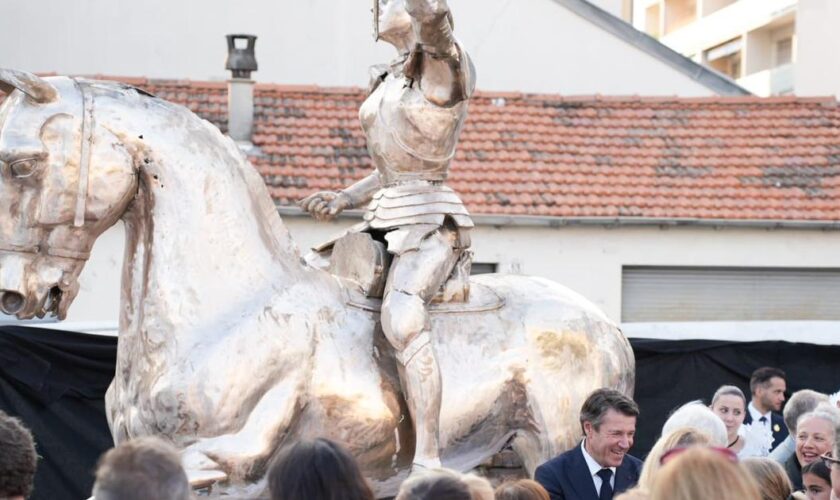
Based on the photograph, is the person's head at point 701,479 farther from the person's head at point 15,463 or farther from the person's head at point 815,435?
the person's head at point 815,435

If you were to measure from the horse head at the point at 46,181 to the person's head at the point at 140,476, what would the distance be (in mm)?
2817

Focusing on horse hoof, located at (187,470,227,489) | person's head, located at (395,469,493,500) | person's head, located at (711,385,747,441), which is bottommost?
person's head, located at (711,385,747,441)

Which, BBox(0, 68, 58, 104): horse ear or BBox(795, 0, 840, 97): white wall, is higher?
BBox(795, 0, 840, 97): white wall

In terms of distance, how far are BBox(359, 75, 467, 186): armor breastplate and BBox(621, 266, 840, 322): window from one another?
12.4 meters

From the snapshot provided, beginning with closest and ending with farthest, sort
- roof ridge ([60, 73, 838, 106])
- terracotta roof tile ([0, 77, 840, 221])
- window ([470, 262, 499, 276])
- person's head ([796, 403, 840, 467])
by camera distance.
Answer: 1. person's head ([796, 403, 840, 467])
2. window ([470, 262, 499, 276])
3. terracotta roof tile ([0, 77, 840, 221])
4. roof ridge ([60, 73, 838, 106])

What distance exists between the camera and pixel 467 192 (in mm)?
19047

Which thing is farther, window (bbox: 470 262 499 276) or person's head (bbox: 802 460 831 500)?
window (bbox: 470 262 499 276)

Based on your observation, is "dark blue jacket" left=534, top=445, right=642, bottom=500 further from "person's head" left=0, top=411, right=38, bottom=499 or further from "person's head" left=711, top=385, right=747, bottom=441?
"person's head" left=0, top=411, right=38, bottom=499

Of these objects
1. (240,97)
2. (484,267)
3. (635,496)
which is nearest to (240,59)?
(240,97)

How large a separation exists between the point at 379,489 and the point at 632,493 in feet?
9.07

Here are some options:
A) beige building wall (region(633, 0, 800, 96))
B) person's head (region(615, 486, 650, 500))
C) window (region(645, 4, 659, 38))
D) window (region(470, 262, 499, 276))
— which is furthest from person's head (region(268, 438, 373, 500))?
window (region(645, 4, 659, 38))

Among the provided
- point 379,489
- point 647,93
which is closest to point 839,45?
point 647,93

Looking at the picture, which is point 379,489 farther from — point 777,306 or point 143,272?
point 777,306

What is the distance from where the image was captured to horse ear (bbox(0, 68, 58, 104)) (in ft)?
21.5
